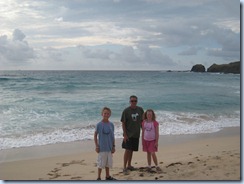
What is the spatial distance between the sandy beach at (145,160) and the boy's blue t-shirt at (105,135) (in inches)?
21.0

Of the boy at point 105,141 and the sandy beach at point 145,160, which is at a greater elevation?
the boy at point 105,141

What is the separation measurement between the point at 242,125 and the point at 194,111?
5063mm

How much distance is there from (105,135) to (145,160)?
1.54m

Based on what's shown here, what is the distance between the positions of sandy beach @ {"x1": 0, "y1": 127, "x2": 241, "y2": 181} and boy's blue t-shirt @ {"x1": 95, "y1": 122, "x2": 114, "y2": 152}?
1.75ft

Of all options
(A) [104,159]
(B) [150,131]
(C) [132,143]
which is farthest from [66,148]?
(B) [150,131]

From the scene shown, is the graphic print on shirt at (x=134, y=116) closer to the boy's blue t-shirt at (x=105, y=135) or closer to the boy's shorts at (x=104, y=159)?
the boy's blue t-shirt at (x=105, y=135)

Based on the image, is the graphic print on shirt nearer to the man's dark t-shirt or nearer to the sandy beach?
the man's dark t-shirt

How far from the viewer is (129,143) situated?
4.50 metres

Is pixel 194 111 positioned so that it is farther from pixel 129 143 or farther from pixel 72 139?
pixel 129 143

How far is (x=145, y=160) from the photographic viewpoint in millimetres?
5344

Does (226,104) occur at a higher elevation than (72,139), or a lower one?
higher

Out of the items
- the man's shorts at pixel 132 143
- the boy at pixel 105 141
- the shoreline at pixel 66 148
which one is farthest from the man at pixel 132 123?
the shoreline at pixel 66 148

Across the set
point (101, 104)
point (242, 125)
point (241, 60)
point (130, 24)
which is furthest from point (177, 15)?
point (101, 104)

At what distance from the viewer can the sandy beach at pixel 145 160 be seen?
424cm
